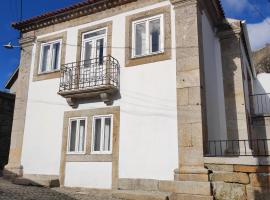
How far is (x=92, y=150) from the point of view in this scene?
9.32m

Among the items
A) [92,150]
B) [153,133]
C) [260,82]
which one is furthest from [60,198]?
[260,82]

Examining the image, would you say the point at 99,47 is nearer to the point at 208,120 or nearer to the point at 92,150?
the point at 92,150

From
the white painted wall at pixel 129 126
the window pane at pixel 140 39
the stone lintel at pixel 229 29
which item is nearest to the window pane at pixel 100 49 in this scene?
the white painted wall at pixel 129 126

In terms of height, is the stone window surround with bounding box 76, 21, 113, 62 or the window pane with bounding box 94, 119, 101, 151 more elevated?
the stone window surround with bounding box 76, 21, 113, 62

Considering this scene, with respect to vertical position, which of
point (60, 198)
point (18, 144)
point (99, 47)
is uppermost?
point (99, 47)

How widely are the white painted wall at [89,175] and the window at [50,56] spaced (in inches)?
144

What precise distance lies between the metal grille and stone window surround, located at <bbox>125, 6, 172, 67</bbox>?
20.5 inches

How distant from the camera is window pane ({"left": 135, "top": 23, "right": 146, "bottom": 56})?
31.1 ft

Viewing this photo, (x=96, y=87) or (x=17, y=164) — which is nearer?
(x=96, y=87)

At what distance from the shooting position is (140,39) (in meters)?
9.63

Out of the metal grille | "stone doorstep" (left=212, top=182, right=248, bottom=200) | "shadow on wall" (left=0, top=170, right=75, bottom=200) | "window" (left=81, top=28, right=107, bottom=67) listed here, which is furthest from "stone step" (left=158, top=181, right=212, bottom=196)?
"window" (left=81, top=28, right=107, bottom=67)

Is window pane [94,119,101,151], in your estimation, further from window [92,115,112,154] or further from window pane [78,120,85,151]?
window pane [78,120,85,151]

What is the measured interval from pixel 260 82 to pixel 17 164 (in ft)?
40.8

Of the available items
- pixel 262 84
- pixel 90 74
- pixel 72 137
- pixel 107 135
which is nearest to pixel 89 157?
pixel 107 135
